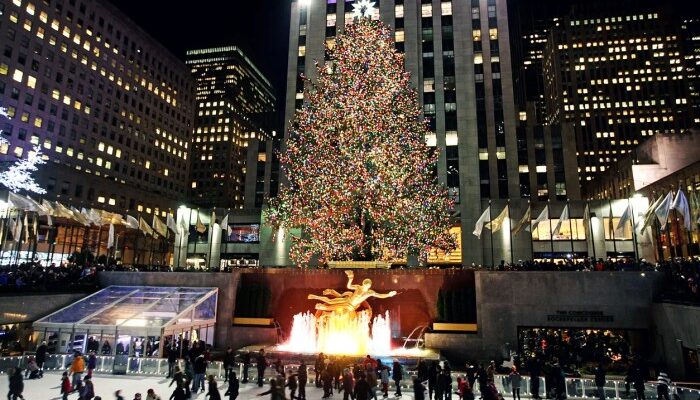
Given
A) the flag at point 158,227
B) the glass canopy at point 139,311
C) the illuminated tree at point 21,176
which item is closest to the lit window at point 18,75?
the illuminated tree at point 21,176

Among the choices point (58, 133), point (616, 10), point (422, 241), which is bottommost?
point (422, 241)

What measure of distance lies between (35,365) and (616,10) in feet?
576

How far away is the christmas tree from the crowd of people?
1497cm

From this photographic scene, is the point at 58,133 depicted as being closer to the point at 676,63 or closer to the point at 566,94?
the point at 566,94

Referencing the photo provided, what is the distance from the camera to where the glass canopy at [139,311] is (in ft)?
76.7

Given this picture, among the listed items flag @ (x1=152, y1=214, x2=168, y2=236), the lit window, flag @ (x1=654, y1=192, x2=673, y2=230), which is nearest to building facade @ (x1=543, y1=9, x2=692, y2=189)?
flag @ (x1=654, y1=192, x2=673, y2=230)

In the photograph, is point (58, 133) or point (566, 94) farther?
point (566, 94)

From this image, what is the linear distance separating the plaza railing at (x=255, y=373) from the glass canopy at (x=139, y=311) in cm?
231

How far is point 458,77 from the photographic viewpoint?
54.3m

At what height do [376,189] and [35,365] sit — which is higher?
[376,189]

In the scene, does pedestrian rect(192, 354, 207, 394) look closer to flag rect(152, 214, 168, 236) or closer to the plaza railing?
the plaza railing

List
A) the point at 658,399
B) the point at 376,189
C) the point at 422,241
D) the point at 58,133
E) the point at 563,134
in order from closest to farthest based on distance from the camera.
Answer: the point at 658,399 → the point at 376,189 → the point at 422,241 → the point at 563,134 → the point at 58,133

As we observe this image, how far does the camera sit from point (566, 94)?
5448 inches

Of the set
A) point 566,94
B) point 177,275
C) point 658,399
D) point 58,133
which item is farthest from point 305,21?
point 566,94
